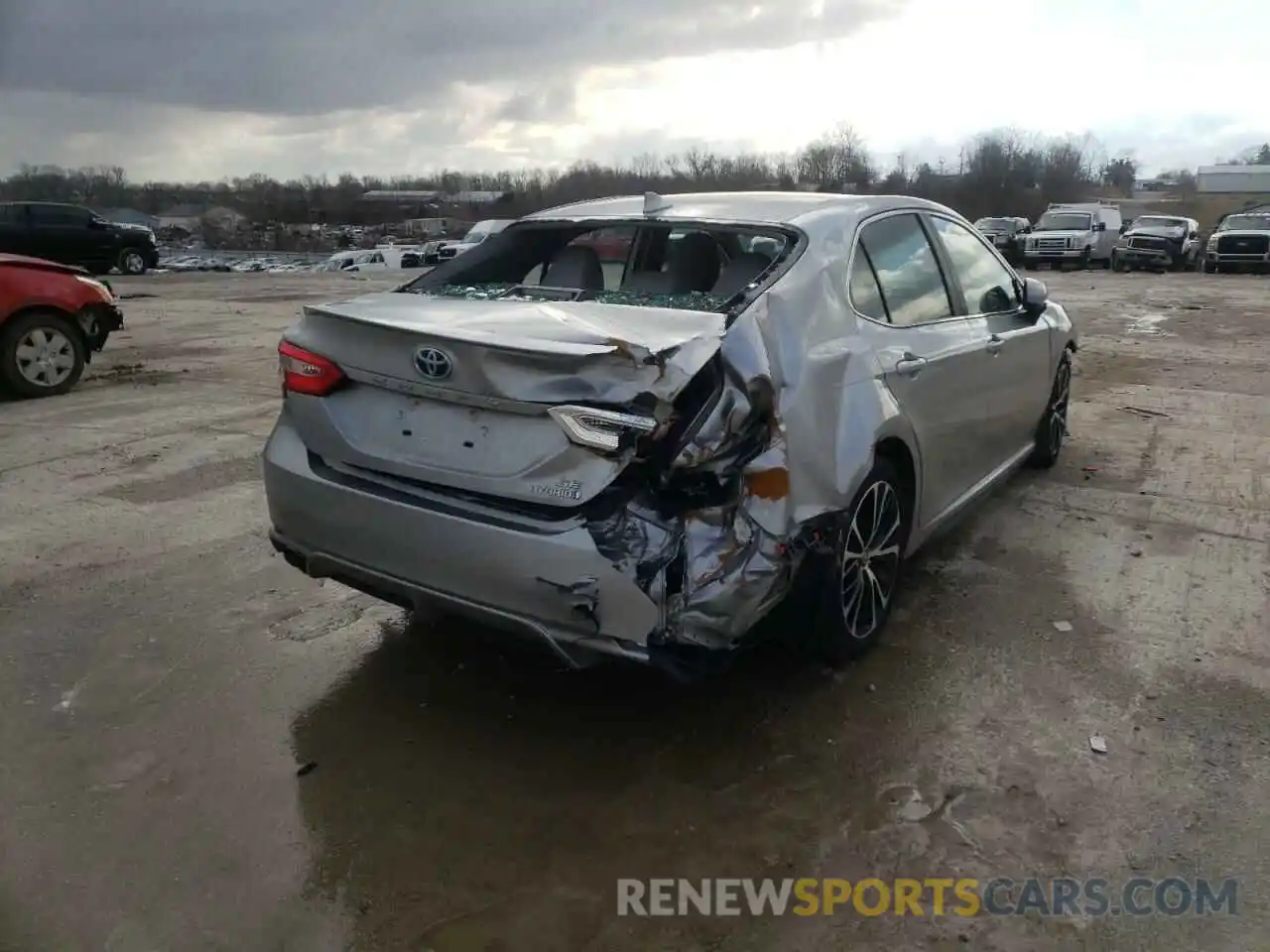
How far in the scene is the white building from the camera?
311 ft

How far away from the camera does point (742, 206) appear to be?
3941mm

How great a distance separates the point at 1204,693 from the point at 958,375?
4.90 feet

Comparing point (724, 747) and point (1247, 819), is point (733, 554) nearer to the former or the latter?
point (724, 747)

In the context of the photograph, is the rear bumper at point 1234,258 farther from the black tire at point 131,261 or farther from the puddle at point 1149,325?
the black tire at point 131,261

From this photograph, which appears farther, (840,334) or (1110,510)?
(1110,510)

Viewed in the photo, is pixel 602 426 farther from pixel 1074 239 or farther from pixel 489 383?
pixel 1074 239

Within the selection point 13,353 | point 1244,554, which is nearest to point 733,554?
point 1244,554

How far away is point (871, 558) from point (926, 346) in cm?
90

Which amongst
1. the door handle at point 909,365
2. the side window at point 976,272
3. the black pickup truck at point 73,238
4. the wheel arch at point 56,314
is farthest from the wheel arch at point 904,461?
the black pickup truck at point 73,238

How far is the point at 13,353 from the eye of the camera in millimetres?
7922

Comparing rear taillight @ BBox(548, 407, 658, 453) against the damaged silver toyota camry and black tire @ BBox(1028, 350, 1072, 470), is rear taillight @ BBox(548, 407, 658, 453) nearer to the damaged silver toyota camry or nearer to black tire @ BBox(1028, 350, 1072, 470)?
the damaged silver toyota camry

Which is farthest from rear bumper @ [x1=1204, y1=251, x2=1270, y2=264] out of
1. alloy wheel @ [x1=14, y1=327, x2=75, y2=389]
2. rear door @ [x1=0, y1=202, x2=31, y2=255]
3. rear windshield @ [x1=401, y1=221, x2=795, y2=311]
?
rear door @ [x1=0, y1=202, x2=31, y2=255]

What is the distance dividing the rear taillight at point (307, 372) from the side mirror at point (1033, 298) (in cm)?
358

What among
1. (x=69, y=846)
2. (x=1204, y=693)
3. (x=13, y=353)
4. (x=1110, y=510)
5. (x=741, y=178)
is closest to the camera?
(x=69, y=846)
